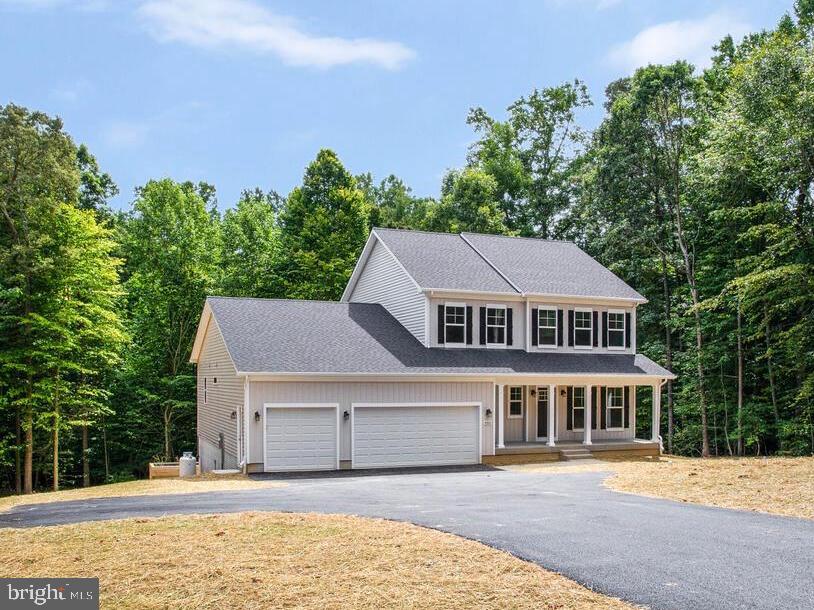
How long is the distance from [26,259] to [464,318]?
52.5 feet

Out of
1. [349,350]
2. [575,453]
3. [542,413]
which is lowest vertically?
[575,453]

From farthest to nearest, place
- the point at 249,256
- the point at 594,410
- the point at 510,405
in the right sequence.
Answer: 1. the point at 249,256
2. the point at 594,410
3. the point at 510,405

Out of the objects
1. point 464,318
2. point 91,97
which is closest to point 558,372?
point 464,318

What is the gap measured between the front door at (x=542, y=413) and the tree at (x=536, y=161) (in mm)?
19931

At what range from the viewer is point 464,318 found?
1037 inches

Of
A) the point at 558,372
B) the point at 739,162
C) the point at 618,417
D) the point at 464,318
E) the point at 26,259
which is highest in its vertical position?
the point at 739,162

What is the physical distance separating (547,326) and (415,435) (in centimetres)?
699

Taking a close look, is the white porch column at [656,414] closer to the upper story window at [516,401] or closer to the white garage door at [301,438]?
the upper story window at [516,401]

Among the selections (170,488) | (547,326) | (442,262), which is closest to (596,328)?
Result: (547,326)

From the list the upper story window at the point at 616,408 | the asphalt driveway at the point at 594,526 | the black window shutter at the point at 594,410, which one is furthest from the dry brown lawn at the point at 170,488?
the upper story window at the point at 616,408

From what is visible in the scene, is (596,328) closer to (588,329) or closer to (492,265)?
(588,329)

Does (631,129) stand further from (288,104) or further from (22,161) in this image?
(22,161)

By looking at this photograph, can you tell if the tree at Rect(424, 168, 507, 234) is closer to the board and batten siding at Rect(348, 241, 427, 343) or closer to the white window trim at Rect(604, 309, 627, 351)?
the board and batten siding at Rect(348, 241, 427, 343)

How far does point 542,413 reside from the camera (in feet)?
91.5
